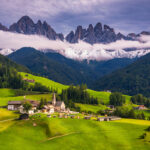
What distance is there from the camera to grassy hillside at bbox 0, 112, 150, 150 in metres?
86.5

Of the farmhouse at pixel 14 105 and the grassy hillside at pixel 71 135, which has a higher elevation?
the farmhouse at pixel 14 105

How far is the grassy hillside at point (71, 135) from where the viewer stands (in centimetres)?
8650

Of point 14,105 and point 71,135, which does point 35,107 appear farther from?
point 71,135

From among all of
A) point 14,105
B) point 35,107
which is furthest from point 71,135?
point 14,105

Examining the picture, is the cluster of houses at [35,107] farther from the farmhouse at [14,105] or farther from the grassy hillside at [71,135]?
the grassy hillside at [71,135]

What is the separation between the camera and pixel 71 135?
318 ft

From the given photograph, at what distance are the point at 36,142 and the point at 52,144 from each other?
7.45 metres

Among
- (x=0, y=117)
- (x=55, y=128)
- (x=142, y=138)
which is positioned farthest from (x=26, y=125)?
(x=142, y=138)

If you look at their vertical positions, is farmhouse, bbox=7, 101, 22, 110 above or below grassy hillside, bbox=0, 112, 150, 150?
above

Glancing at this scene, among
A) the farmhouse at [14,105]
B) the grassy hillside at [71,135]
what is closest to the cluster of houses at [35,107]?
the farmhouse at [14,105]

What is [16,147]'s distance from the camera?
83.6m

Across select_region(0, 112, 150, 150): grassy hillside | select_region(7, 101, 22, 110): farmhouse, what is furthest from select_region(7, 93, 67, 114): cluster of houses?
select_region(0, 112, 150, 150): grassy hillside

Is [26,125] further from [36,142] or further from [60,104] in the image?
[60,104]

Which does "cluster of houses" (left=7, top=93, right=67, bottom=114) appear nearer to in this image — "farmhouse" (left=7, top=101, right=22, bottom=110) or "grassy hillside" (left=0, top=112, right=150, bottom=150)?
"farmhouse" (left=7, top=101, right=22, bottom=110)
